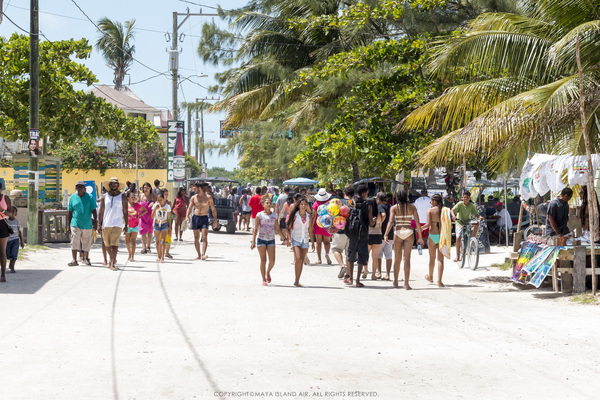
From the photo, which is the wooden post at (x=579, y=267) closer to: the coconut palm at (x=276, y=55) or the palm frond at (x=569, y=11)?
the palm frond at (x=569, y=11)

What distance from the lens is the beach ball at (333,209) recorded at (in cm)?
1449

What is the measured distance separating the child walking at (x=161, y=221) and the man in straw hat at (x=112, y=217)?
1691mm

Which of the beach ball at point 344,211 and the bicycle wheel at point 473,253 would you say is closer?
the beach ball at point 344,211

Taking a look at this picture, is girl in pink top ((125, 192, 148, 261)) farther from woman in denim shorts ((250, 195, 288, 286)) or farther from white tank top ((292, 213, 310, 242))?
white tank top ((292, 213, 310, 242))

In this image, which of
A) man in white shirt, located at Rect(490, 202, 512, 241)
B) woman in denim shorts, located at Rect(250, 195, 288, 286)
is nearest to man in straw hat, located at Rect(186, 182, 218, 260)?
woman in denim shorts, located at Rect(250, 195, 288, 286)

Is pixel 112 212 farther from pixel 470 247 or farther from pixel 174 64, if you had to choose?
pixel 174 64

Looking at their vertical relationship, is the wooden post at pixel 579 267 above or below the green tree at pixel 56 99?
below

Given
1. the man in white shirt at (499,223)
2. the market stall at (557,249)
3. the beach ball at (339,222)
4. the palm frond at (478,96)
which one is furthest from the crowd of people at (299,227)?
the man in white shirt at (499,223)

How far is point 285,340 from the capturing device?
27.4ft

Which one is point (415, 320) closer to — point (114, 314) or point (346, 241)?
point (114, 314)

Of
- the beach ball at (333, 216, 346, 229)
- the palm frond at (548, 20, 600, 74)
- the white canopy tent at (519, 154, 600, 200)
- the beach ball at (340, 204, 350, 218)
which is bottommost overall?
the beach ball at (333, 216, 346, 229)

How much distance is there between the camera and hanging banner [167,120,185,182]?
29875 millimetres

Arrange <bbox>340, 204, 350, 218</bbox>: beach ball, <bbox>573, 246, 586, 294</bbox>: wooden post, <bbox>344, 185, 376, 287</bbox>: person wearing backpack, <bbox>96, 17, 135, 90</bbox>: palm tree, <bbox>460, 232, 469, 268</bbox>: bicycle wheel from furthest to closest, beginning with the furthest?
<bbox>96, 17, 135, 90</bbox>: palm tree → <bbox>460, 232, 469, 268</bbox>: bicycle wheel → <bbox>340, 204, 350, 218</bbox>: beach ball → <bbox>344, 185, 376, 287</bbox>: person wearing backpack → <bbox>573, 246, 586, 294</bbox>: wooden post

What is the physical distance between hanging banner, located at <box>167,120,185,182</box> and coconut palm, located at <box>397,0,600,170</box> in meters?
15.5
